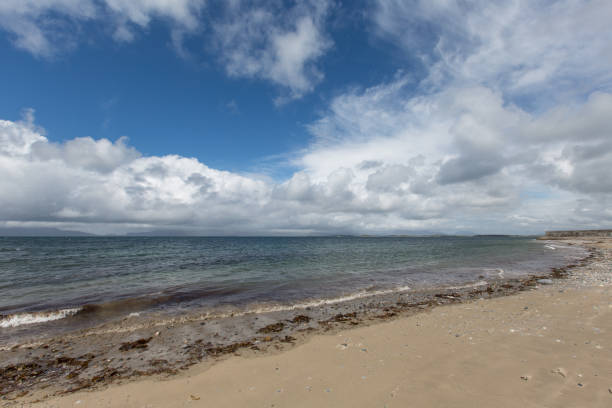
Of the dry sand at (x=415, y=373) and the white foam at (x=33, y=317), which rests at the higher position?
the dry sand at (x=415, y=373)

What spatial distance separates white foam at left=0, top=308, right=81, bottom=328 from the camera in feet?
44.5

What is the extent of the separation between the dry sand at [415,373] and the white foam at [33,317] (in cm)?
1072

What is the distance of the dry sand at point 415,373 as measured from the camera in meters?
5.96

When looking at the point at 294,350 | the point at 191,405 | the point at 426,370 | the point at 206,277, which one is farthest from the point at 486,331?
the point at 206,277

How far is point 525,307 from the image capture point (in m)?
13.2

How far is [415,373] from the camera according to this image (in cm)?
703

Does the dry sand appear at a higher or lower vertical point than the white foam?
higher

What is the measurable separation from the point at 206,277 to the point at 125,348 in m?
16.5

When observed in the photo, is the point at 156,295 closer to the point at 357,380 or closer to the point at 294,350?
the point at 294,350

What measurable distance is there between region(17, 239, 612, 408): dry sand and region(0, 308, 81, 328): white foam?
1072cm

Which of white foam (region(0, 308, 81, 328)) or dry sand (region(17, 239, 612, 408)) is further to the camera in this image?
white foam (region(0, 308, 81, 328))

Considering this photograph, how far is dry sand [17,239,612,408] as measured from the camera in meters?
5.96

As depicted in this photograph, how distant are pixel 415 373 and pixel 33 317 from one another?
770 inches

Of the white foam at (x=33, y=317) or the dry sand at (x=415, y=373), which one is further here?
the white foam at (x=33, y=317)
